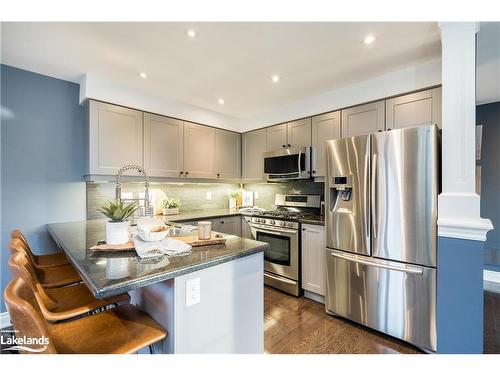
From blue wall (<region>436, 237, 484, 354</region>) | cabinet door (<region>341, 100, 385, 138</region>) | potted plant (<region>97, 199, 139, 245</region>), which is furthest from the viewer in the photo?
cabinet door (<region>341, 100, 385, 138</region>)

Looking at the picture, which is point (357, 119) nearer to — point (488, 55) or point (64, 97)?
point (488, 55)

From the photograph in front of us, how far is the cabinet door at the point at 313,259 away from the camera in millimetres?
2600

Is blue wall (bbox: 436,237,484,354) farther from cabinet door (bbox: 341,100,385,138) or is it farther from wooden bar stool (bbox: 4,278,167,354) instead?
wooden bar stool (bbox: 4,278,167,354)

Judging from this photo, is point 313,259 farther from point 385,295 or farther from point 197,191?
point 197,191

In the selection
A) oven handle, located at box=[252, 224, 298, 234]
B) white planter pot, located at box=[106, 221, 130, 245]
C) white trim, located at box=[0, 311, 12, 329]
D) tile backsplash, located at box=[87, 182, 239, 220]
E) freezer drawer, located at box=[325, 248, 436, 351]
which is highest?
tile backsplash, located at box=[87, 182, 239, 220]

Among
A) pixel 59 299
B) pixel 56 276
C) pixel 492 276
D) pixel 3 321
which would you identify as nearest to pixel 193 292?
pixel 59 299

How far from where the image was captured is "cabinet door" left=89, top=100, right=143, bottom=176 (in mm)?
2498

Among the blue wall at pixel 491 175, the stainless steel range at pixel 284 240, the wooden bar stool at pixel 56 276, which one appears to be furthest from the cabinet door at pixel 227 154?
the blue wall at pixel 491 175

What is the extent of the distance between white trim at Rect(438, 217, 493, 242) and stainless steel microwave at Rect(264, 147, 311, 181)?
1.52 metres

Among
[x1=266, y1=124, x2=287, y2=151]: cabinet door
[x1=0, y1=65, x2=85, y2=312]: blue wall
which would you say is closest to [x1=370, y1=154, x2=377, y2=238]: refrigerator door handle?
[x1=266, y1=124, x2=287, y2=151]: cabinet door
